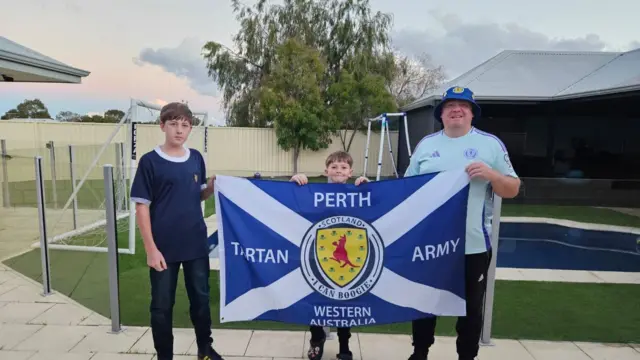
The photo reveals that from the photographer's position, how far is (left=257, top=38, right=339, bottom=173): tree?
1421 cm

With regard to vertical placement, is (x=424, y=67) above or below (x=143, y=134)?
above

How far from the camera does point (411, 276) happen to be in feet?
7.73

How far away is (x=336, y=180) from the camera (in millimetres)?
2434

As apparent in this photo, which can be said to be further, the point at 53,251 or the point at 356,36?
the point at 356,36

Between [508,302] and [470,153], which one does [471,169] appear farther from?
[508,302]

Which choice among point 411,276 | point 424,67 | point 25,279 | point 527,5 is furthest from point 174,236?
point 424,67

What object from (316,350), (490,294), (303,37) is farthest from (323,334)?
(303,37)

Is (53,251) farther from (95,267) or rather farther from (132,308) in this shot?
(132,308)

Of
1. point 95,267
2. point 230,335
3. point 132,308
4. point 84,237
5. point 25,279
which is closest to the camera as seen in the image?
point 230,335

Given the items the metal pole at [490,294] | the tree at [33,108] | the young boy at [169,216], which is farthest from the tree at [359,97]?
the tree at [33,108]

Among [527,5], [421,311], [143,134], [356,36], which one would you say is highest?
[356,36]

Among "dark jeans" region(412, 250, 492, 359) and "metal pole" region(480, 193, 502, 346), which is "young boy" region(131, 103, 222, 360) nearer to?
"dark jeans" region(412, 250, 492, 359)

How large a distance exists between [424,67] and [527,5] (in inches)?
675

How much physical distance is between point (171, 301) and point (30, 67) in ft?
14.4
